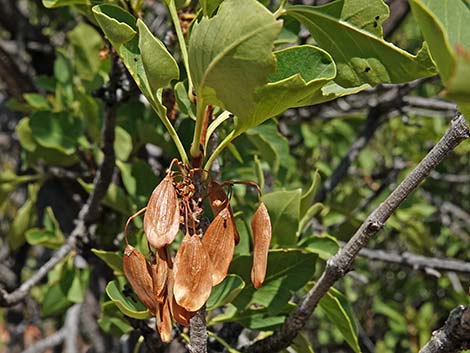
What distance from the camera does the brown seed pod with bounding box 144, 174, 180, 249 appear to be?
0.64m

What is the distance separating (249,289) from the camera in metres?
0.93

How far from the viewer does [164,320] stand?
0.66 metres

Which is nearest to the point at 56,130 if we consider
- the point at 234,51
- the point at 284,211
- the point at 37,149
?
the point at 37,149

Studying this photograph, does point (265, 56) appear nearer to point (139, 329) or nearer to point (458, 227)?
point (139, 329)

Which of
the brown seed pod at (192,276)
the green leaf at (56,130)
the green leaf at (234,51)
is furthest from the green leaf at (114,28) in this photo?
the green leaf at (56,130)

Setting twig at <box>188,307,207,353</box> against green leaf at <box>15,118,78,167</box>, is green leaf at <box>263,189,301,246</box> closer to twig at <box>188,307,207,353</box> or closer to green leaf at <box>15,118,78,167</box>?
twig at <box>188,307,207,353</box>

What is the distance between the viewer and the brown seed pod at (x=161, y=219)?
64 centimetres

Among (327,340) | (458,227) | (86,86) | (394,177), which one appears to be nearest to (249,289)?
(86,86)

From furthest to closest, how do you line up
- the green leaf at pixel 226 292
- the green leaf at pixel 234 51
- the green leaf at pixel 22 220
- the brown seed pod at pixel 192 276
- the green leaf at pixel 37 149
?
1. the green leaf at pixel 22 220
2. the green leaf at pixel 37 149
3. the green leaf at pixel 226 292
4. the brown seed pod at pixel 192 276
5. the green leaf at pixel 234 51

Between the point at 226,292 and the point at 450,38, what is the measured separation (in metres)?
0.47

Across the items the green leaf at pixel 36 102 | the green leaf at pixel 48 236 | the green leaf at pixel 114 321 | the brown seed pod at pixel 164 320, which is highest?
the brown seed pod at pixel 164 320

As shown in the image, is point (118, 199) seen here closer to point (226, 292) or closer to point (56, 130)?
point (56, 130)

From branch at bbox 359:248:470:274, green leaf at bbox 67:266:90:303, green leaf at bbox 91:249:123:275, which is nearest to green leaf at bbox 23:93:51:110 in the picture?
green leaf at bbox 67:266:90:303

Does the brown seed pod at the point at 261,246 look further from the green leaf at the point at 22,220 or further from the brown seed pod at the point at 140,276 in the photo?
the green leaf at the point at 22,220
